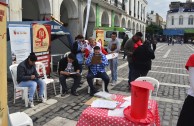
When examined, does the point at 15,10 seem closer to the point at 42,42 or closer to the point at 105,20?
the point at 42,42

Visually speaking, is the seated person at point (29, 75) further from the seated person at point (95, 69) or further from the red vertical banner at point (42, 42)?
the red vertical banner at point (42, 42)

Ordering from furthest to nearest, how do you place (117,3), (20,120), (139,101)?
(117,3) < (20,120) < (139,101)

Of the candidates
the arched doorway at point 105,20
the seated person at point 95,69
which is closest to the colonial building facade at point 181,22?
the arched doorway at point 105,20

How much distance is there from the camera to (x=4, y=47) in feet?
7.97

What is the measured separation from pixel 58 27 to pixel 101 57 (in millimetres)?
3976

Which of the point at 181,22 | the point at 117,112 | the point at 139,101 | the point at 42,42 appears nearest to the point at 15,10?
the point at 42,42

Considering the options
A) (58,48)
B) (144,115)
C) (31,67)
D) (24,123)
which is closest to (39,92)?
(31,67)

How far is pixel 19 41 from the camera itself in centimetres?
813

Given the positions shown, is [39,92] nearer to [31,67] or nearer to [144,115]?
[31,67]

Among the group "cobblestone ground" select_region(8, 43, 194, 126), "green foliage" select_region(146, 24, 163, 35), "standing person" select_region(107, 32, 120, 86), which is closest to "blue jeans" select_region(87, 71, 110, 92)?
"cobblestone ground" select_region(8, 43, 194, 126)

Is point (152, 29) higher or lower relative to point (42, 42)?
higher

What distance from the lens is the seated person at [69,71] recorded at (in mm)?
7645

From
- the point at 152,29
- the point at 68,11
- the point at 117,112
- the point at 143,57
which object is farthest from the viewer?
the point at 152,29

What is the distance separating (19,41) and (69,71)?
1879mm
